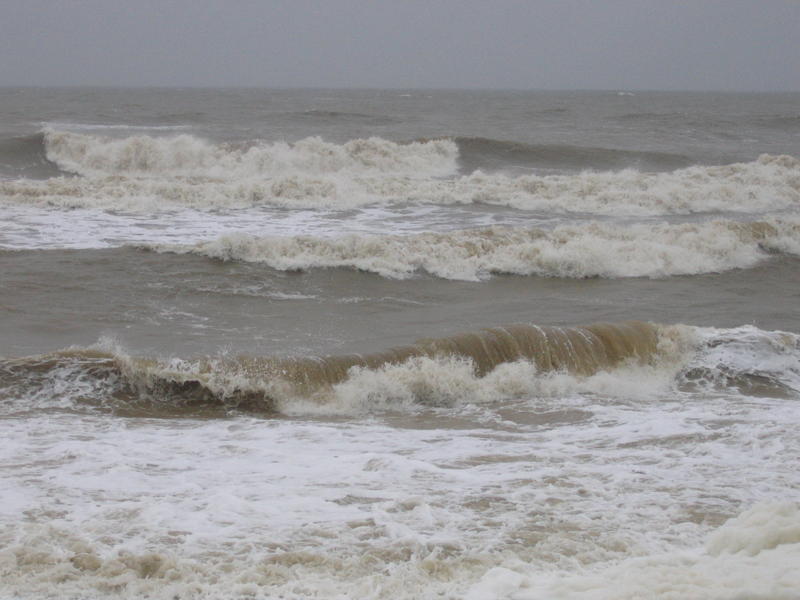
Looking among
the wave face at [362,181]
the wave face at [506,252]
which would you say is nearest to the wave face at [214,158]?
the wave face at [362,181]

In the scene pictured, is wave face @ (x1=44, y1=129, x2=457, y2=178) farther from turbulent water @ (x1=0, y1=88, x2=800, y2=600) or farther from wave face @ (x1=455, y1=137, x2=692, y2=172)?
turbulent water @ (x1=0, y1=88, x2=800, y2=600)

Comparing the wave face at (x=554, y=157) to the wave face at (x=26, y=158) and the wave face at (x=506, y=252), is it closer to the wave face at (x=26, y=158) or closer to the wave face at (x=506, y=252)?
the wave face at (x=26, y=158)

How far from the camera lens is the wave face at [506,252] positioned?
1313 centimetres

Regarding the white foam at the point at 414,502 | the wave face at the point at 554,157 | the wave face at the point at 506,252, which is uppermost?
the wave face at the point at 554,157

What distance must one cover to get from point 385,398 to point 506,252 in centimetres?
649

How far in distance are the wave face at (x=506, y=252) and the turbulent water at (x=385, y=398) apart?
0.05 metres

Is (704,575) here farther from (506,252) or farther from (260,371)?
(506,252)

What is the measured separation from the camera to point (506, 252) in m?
13.8

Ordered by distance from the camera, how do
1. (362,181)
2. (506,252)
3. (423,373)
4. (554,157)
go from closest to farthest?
(423,373), (506,252), (362,181), (554,157)

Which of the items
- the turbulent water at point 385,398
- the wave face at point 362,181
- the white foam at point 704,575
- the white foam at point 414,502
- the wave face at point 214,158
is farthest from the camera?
the wave face at point 214,158

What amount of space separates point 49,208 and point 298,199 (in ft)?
16.5

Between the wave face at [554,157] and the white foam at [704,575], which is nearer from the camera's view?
the white foam at [704,575]

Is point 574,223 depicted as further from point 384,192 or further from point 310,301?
point 310,301

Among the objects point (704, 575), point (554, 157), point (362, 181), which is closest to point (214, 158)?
point (362, 181)
